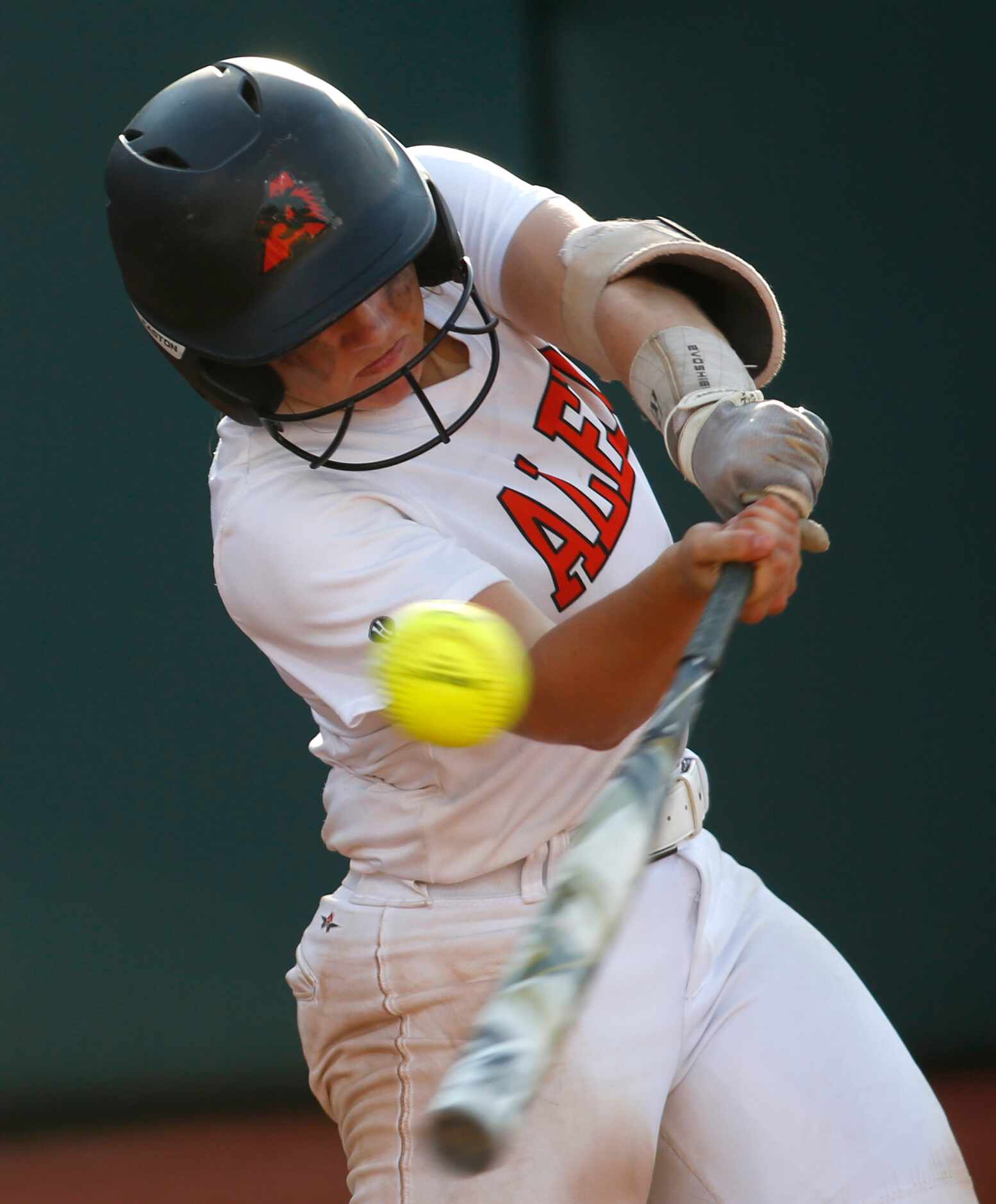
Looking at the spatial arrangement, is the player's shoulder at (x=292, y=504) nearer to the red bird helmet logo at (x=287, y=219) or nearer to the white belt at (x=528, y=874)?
the red bird helmet logo at (x=287, y=219)

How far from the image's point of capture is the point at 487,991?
5.90 ft

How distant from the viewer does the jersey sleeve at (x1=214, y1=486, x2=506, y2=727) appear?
1683mm

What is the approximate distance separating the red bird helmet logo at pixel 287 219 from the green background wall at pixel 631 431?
5.97 feet

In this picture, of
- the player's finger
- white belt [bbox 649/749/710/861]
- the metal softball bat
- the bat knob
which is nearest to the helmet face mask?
the player's finger

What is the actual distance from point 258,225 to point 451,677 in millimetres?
562

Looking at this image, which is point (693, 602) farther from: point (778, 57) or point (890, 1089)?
point (778, 57)

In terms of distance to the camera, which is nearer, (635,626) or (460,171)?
(635,626)

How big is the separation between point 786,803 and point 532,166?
154 cm

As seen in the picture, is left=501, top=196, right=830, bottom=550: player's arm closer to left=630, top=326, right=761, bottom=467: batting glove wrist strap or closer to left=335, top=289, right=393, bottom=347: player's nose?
left=630, top=326, right=761, bottom=467: batting glove wrist strap

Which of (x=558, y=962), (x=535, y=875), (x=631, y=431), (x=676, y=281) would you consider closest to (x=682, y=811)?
(x=535, y=875)

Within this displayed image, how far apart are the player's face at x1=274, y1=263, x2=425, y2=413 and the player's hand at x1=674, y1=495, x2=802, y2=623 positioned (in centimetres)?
43

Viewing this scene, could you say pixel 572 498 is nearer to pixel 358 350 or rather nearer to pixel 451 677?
pixel 358 350

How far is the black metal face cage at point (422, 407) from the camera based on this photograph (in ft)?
5.64

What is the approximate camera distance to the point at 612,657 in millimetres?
1599
